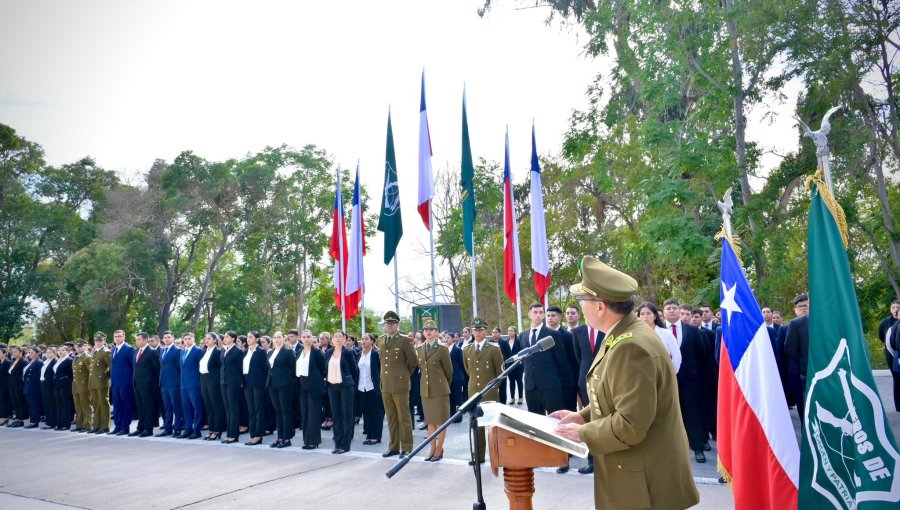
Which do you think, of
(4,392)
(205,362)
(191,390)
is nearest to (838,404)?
(205,362)

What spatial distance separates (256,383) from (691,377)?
6.93 meters

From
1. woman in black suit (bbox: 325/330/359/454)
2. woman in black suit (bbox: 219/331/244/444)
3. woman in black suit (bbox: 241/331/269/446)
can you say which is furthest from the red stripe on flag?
woman in black suit (bbox: 219/331/244/444)

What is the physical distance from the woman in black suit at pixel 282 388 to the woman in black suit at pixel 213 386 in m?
1.59

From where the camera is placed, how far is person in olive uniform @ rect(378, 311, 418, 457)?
30.0 ft

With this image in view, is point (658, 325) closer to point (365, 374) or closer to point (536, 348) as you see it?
point (536, 348)

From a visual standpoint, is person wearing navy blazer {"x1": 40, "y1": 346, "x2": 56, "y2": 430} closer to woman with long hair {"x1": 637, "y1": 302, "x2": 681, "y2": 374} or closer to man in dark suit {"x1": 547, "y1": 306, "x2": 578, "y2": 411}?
man in dark suit {"x1": 547, "y1": 306, "x2": 578, "y2": 411}

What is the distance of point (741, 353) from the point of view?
4699mm

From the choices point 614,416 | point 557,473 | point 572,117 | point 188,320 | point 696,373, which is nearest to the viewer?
point 614,416

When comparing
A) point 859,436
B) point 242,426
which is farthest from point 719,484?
point 242,426

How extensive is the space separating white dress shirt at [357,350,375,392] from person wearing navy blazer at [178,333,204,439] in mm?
3663

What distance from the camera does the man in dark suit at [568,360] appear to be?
788 centimetres

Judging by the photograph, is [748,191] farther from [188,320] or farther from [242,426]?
[188,320]

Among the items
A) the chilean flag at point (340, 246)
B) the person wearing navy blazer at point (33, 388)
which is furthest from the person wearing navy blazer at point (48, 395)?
the chilean flag at point (340, 246)

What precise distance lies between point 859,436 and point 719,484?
3.05 metres
